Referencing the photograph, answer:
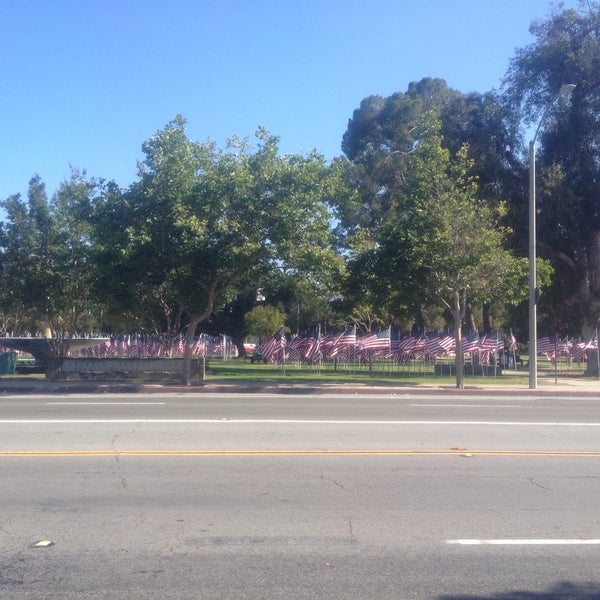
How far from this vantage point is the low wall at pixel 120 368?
29328 mm

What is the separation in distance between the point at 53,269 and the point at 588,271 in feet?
87.0

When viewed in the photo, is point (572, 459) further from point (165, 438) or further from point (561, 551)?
point (165, 438)

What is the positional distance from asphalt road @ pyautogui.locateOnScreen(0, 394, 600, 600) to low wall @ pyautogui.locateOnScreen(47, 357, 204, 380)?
14.9 meters

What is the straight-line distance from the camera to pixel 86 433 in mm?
13047

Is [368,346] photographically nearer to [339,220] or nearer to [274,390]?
[339,220]

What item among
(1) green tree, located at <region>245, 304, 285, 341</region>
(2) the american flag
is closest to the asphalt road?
(2) the american flag

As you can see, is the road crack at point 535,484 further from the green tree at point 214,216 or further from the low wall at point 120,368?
the low wall at point 120,368

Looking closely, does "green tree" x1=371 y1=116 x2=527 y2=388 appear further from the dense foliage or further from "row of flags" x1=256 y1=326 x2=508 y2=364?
"row of flags" x1=256 y1=326 x2=508 y2=364

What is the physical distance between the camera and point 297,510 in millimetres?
7914

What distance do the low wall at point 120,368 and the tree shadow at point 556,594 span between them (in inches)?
955

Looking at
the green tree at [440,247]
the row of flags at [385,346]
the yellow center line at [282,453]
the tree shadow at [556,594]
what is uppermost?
the green tree at [440,247]

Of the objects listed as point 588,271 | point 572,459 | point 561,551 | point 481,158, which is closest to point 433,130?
point 481,158

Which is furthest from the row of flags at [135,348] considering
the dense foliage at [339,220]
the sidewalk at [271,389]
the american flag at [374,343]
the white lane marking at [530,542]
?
the white lane marking at [530,542]

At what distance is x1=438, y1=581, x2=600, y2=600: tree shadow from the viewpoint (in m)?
5.56
